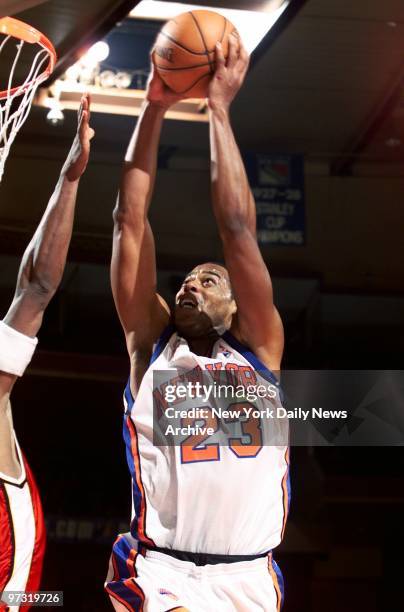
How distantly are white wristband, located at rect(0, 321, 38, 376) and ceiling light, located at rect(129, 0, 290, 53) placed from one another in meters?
2.91

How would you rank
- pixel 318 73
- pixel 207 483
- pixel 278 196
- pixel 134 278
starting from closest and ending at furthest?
1. pixel 207 483
2. pixel 134 278
3. pixel 318 73
4. pixel 278 196

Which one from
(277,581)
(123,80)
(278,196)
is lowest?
(277,581)

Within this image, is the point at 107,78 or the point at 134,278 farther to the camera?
the point at 107,78

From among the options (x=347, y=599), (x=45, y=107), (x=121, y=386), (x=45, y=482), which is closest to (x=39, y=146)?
(x=45, y=107)

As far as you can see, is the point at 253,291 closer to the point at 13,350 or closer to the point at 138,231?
the point at 138,231

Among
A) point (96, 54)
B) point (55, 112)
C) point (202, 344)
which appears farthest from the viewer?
point (55, 112)

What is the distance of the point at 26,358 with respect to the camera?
9.42 ft

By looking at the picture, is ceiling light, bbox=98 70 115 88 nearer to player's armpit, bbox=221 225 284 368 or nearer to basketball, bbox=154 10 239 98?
basketball, bbox=154 10 239 98

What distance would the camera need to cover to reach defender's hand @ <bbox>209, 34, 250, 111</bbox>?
3.08 metres

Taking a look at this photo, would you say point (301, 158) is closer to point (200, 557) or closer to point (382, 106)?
point (382, 106)

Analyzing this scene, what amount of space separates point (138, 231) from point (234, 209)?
0.38 meters

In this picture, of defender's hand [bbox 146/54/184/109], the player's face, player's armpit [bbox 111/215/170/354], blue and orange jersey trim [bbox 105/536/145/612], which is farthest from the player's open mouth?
blue and orange jersey trim [bbox 105/536/145/612]

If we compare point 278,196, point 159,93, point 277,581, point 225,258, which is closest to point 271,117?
point 278,196

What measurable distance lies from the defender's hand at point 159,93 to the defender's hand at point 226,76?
166 millimetres
